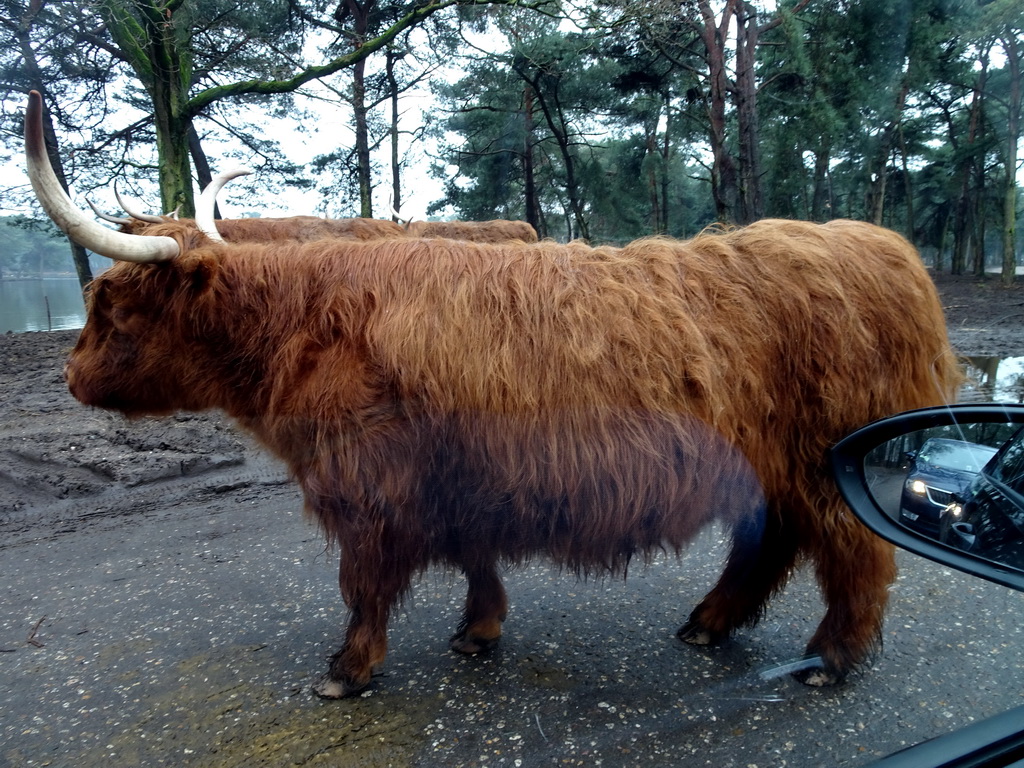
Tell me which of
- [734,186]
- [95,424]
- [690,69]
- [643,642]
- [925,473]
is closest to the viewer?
[925,473]

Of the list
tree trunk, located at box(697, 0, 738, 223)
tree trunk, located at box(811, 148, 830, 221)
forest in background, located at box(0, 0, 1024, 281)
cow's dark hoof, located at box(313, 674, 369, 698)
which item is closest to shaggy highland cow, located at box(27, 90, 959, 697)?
cow's dark hoof, located at box(313, 674, 369, 698)

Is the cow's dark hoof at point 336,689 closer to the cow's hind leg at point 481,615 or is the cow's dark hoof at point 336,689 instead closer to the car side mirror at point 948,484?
the cow's hind leg at point 481,615

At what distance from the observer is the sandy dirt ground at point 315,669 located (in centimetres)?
237

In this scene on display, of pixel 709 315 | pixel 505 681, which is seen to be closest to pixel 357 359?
pixel 709 315

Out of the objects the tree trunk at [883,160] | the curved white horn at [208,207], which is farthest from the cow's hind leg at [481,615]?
the tree trunk at [883,160]

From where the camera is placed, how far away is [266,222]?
9.72 m

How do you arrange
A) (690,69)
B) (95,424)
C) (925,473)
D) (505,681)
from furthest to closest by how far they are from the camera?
(690,69) → (95,424) → (505,681) → (925,473)

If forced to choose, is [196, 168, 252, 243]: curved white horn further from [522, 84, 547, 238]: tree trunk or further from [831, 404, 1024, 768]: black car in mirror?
[522, 84, 547, 238]: tree trunk

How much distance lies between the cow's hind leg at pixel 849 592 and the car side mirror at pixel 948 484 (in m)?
0.40

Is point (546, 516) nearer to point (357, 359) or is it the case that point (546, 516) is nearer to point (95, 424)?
point (357, 359)

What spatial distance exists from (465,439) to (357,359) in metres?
0.47

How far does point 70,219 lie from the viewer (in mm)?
2371

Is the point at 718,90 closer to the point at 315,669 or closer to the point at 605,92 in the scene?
the point at 605,92

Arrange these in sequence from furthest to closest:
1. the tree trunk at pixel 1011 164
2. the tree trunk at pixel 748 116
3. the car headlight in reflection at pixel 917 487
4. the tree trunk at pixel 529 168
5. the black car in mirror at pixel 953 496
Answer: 1. the tree trunk at pixel 529 168
2. the tree trunk at pixel 1011 164
3. the tree trunk at pixel 748 116
4. the car headlight in reflection at pixel 917 487
5. the black car in mirror at pixel 953 496
